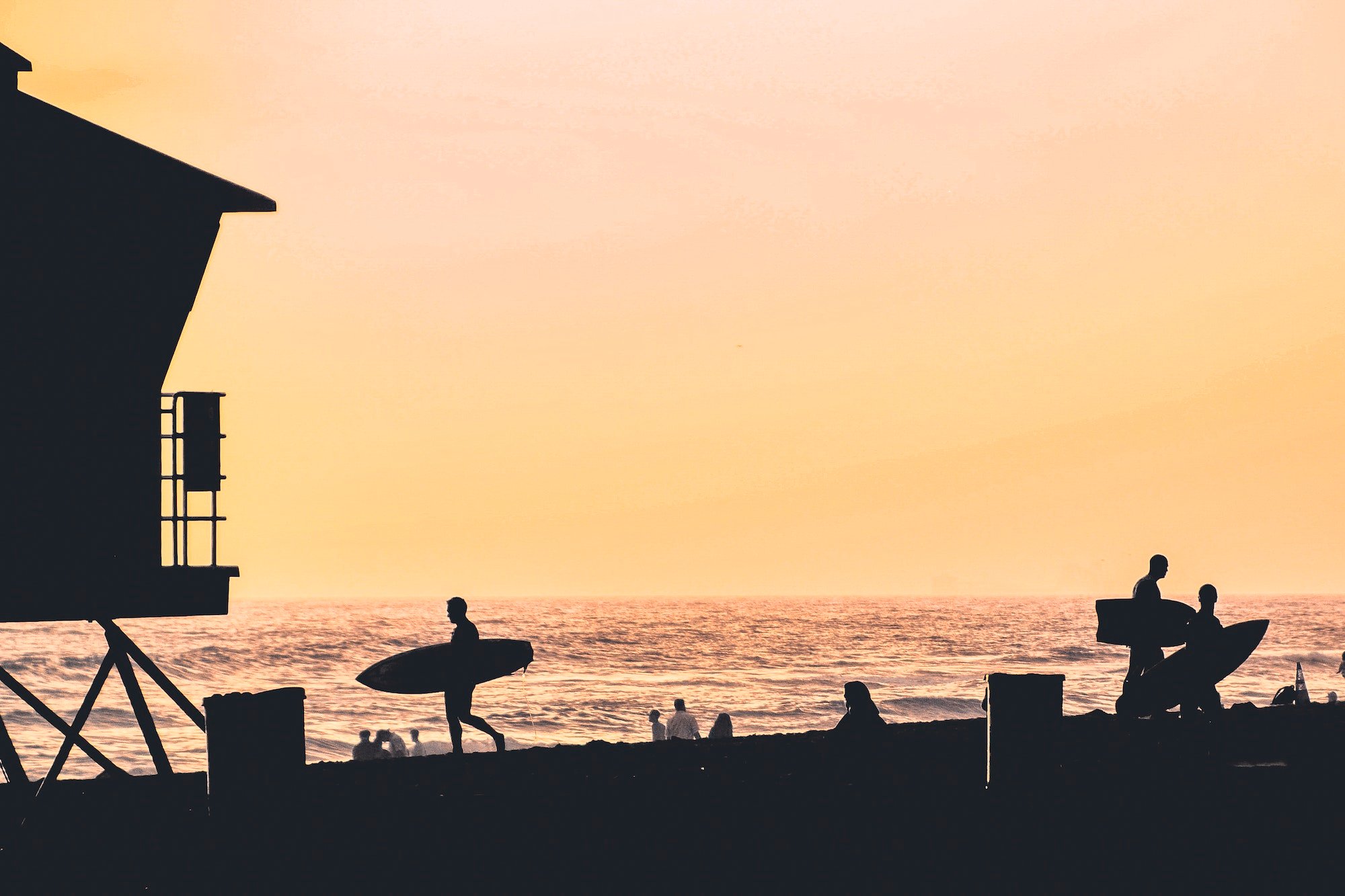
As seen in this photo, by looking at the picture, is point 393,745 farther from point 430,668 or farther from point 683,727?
point 430,668

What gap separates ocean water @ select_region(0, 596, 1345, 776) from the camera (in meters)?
48.3

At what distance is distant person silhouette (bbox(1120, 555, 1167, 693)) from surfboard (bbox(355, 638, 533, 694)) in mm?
6081

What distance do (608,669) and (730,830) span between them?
60691 mm

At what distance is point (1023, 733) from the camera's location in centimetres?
988

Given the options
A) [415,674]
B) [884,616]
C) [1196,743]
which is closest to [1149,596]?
[1196,743]

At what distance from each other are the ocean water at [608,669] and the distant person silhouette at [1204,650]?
92.7 ft

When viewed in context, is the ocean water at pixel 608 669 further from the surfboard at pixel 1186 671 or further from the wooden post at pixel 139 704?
the surfboard at pixel 1186 671

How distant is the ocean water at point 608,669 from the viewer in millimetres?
48281

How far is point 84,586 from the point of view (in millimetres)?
13398

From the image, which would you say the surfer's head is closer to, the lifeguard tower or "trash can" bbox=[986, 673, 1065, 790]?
"trash can" bbox=[986, 673, 1065, 790]

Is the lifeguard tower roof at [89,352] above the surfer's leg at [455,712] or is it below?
above

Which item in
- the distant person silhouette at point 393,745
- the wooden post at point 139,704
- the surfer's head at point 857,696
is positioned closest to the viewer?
the surfer's head at point 857,696

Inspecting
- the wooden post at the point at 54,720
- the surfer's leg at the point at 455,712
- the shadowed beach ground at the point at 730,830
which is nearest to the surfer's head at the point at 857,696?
the shadowed beach ground at the point at 730,830

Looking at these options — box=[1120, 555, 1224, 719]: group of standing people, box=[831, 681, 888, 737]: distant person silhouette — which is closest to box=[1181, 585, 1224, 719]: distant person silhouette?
box=[1120, 555, 1224, 719]: group of standing people
